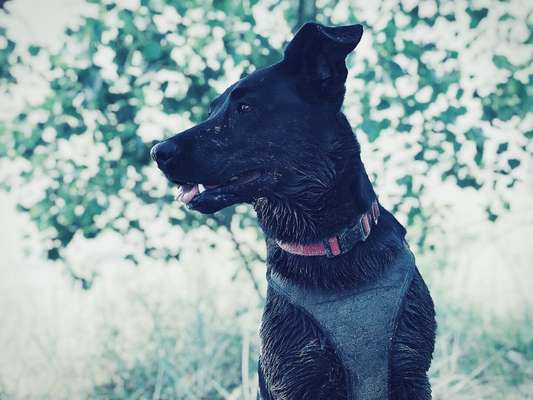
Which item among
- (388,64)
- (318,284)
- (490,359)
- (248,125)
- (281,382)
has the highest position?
(248,125)

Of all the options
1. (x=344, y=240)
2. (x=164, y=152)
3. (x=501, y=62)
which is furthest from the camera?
(x=501, y=62)

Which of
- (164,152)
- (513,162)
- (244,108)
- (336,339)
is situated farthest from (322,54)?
(513,162)

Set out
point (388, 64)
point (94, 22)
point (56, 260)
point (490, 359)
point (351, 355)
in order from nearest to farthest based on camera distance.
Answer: point (351, 355) < point (94, 22) < point (388, 64) < point (56, 260) < point (490, 359)

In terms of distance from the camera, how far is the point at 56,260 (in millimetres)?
3588

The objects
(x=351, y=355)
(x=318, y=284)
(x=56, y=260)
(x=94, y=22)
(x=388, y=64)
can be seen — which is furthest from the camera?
(x=56, y=260)

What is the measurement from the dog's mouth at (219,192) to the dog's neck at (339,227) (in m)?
0.14

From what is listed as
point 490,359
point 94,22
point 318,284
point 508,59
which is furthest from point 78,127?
point 490,359

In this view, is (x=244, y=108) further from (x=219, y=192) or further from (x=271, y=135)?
(x=219, y=192)

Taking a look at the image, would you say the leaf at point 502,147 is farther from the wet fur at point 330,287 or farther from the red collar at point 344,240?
the red collar at point 344,240

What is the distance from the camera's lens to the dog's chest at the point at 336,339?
173 centimetres

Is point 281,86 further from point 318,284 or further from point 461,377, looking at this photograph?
point 461,377

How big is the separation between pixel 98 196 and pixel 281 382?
2.11 metres

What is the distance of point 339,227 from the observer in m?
1.87

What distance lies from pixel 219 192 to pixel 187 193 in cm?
14
